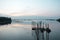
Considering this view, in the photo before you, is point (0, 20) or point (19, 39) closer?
point (19, 39)

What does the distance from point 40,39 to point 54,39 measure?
7.38 ft

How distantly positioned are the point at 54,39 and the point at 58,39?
1.73 ft

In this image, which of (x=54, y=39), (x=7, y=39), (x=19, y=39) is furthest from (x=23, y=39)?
(x=54, y=39)

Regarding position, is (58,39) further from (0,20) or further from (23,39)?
(0,20)

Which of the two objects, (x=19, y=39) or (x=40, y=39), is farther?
(x=19, y=39)

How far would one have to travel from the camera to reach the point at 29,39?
1502cm

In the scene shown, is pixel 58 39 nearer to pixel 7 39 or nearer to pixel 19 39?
pixel 19 39

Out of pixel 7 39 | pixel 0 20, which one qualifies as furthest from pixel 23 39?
pixel 0 20

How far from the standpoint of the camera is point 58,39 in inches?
579

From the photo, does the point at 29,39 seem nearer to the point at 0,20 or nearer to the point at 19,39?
the point at 19,39

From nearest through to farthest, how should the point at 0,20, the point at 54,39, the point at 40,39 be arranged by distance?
1. the point at 40,39
2. the point at 54,39
3. the point at 0,20

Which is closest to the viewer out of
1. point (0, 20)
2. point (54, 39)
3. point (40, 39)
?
point (40, 39)

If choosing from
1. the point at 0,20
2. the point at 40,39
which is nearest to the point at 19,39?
the point at 40,39

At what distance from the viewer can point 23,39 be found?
49.4 feet
